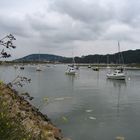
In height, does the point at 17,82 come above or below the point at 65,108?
above

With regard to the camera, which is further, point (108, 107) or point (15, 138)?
point (108, 107)

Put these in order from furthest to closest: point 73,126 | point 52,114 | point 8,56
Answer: point 52,114, point 73,126, point 8,56

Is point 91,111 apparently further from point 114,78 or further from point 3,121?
point 114,78

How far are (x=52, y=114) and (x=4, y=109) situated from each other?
68.4 feet

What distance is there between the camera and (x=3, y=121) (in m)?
5.03

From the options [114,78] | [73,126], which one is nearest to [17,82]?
[73,126]

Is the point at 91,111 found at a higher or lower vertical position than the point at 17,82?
lower

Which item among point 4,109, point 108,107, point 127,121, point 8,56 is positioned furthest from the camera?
point 108,107

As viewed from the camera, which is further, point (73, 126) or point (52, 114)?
point (52, 114)

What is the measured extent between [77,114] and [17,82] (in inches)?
841

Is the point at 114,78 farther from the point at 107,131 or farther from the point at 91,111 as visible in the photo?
the point at 107,131

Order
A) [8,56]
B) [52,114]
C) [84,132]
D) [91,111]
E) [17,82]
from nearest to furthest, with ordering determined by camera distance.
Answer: [8,56] < [17,82] < [84,132] < [52,114] < [91,111]

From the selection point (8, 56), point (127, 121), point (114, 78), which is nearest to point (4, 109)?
point (8, 56)

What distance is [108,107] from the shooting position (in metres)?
31.0
